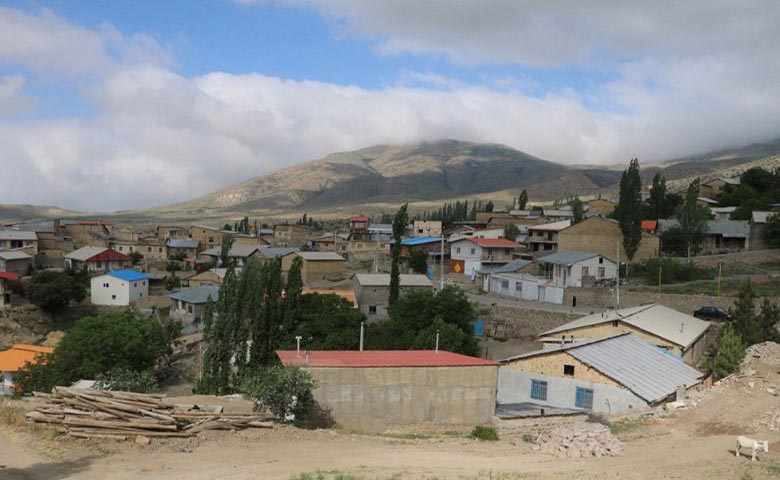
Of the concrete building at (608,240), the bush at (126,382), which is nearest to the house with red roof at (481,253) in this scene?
the concrete building at (608,240)

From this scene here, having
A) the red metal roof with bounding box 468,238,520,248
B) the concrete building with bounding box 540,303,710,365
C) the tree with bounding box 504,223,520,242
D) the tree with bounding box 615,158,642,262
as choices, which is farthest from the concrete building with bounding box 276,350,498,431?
the tree with bounding box 504,223,520,242

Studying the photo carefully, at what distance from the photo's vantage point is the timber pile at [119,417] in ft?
53.2

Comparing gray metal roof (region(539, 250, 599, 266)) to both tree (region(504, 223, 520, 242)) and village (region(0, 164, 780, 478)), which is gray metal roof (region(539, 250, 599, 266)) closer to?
village (region(0, 164, 780, 478))

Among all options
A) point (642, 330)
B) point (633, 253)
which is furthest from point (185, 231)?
point (642, 330)

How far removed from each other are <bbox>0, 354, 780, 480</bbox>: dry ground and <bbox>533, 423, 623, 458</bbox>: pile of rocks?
1.38ft

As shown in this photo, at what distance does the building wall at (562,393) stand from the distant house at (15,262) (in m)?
53.9

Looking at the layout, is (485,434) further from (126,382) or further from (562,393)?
(126,382)

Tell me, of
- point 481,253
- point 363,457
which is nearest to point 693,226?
point 481,253

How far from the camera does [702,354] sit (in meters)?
33.2

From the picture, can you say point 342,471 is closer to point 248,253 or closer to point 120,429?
point 120,429

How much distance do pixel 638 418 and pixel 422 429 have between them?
7.46 metres

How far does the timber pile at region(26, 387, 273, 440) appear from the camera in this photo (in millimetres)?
16219

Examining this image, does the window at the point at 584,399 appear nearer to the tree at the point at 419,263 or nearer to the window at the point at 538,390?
the window at the point at 538,390

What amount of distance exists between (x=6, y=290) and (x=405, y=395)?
46.3 meters
